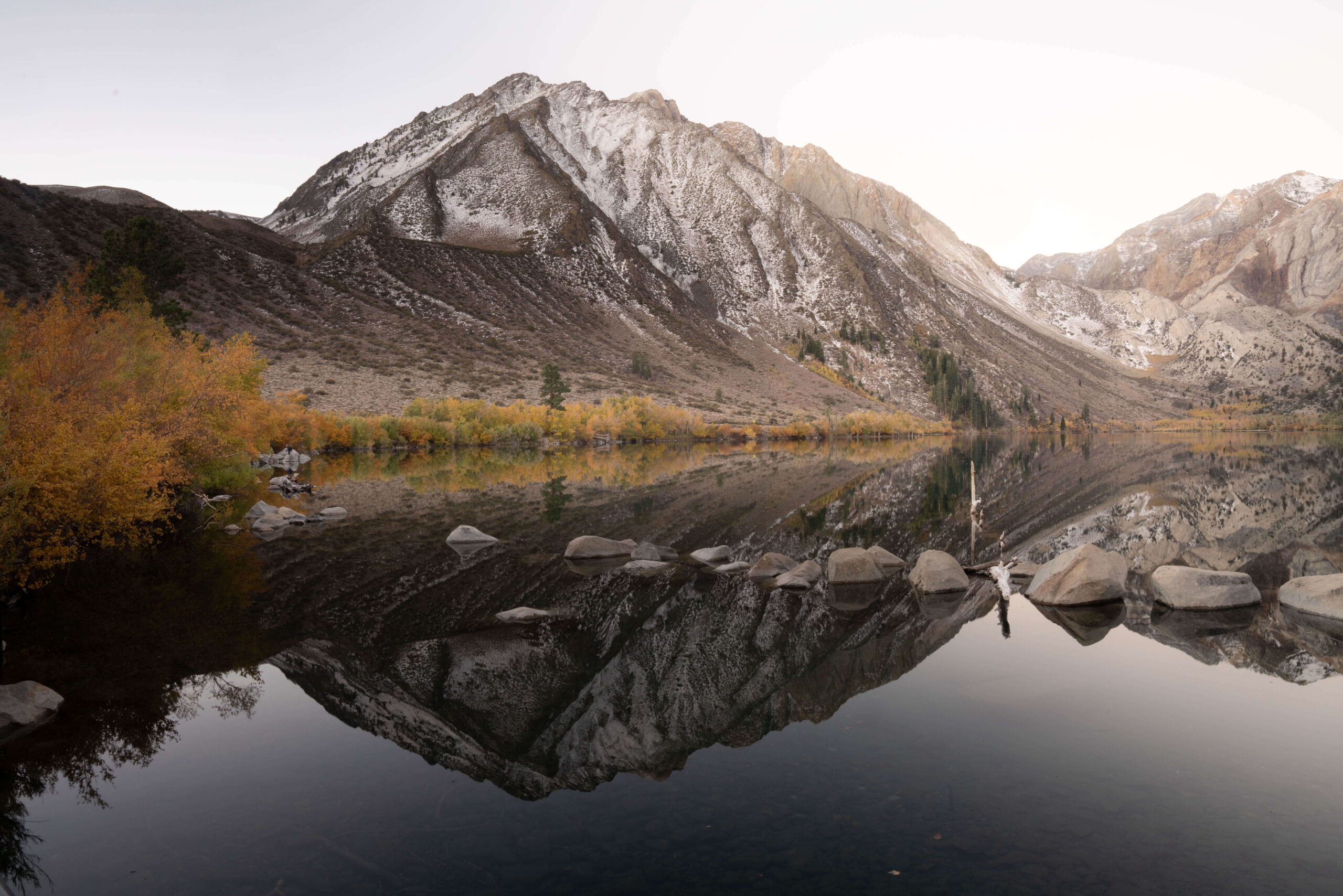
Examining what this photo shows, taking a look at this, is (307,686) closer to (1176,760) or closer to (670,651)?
(670,651)

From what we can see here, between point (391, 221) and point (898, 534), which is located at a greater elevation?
point (391, 221)

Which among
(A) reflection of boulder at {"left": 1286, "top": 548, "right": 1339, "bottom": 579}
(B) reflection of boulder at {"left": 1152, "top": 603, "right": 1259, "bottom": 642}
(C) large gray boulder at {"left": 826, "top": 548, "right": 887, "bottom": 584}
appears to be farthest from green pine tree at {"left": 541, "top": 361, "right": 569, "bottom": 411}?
(B) reflection of boulder at {"left": 1152, "top": 603, "right": 1259, "bottom": 642}

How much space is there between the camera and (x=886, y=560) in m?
20.2

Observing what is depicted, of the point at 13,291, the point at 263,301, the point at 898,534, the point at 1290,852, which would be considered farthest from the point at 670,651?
the point at 263,301

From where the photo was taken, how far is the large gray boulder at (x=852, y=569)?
18.7 m

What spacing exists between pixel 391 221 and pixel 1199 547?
17433 centimetres

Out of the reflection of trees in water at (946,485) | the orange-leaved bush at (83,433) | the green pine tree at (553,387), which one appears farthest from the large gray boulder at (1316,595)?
the green pine tree at (553,387)

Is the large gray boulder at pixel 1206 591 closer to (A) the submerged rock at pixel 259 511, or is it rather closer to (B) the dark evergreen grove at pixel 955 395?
(A) the submerged rock at pixel 259 511

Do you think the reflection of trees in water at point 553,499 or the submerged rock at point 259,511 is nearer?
the submerged rock at point 259,511

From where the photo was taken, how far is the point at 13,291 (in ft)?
281

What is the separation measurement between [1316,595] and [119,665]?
77.4 ft

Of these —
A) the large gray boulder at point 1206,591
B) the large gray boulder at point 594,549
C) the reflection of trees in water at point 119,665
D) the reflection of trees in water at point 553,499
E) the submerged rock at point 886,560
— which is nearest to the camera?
the reflection of trees in water at point 119,665

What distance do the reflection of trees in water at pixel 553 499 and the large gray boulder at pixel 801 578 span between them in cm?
1270

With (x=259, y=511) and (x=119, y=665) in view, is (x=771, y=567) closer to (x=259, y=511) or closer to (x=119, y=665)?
(x=119, y=665)
